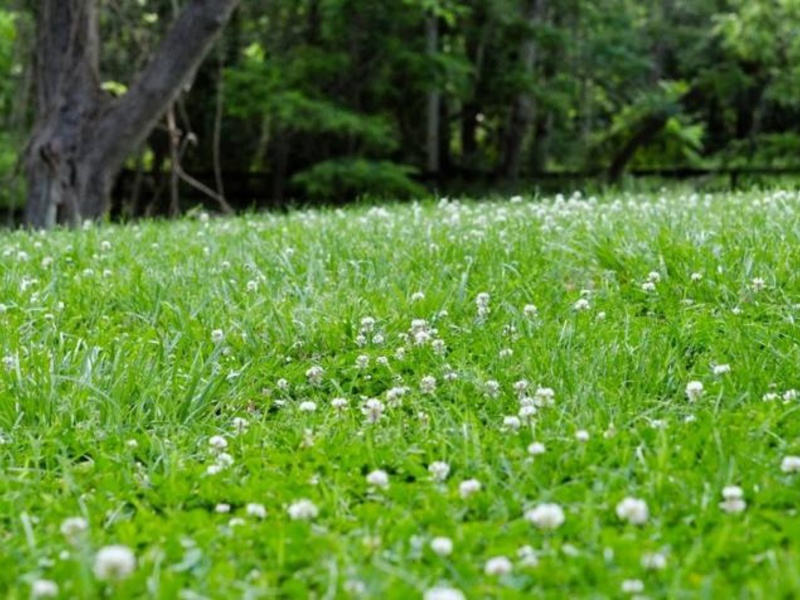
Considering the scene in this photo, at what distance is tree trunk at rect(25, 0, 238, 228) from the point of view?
371 inches

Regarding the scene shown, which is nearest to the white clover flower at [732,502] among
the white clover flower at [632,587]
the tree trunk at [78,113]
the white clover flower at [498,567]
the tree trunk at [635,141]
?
the white clover flower at [632,587]

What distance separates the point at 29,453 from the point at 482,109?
20.4 meters

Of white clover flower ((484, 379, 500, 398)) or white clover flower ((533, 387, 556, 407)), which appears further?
white clover flower ((484, 379, 500, 398))

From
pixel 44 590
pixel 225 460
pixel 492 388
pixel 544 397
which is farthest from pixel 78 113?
pixel 44 590

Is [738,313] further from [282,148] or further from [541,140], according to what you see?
[541,140]

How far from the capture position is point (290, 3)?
18.5 meters

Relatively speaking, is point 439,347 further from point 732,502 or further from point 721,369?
point 732,502

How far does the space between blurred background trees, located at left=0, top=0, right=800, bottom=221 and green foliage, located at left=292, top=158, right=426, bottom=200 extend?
0.04 meters

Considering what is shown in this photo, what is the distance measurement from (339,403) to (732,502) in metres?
1.36

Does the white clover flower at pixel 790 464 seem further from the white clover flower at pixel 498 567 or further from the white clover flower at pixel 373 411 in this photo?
the white clover flower at pixel 373 411

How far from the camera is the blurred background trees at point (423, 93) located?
16.3 meters

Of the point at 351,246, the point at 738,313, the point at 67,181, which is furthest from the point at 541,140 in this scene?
the point at 738,313

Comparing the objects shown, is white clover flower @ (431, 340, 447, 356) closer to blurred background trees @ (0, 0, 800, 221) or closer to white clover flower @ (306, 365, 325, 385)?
white clover flower @ (306, 365, 325, 385)

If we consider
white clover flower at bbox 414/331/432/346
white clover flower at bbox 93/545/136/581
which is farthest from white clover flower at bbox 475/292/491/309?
white clover flower at bbox 93/545/136/581
